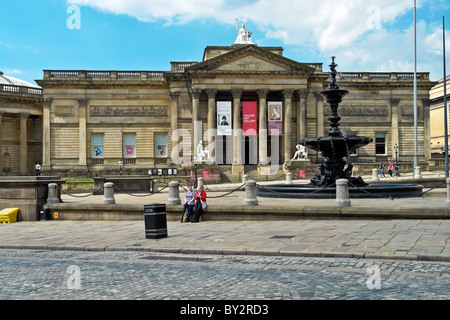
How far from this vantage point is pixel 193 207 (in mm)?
17922

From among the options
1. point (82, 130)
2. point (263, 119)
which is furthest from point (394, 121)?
point (82, 130)

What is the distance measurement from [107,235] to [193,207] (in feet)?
12.4

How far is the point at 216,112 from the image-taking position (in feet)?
183

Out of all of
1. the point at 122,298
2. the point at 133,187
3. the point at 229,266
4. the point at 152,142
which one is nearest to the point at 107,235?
the point at 229,266

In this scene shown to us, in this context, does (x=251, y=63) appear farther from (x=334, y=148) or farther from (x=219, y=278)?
(x=219, y=278)

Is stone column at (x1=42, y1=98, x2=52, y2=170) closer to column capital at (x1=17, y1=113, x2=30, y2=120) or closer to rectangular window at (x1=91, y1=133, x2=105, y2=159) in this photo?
column capital at (x1=17, y1=113, x2=30, y2=120)

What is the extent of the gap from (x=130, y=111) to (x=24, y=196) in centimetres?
3893

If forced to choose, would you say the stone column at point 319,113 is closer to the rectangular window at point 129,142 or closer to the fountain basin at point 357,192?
the rectangular window at point 129,142

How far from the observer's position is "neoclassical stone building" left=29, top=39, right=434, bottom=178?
53.4 meters

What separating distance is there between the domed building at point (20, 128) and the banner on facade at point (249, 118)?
1022 inches

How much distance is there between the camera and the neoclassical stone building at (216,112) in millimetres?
53406

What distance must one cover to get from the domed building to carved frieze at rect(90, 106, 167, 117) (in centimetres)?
790

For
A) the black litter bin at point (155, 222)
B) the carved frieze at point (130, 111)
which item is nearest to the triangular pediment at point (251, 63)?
the carved frieze at point (130, 111)
